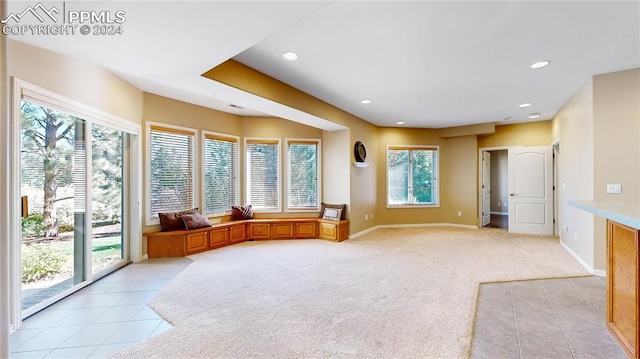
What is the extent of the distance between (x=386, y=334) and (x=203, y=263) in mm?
3049

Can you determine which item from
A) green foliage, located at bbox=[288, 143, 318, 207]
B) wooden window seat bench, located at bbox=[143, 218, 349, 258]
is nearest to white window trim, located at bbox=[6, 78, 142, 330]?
wooden window seat bench, located at bbox=[143, 218, 349, 258]

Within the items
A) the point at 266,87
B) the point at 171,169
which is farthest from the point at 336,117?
the point at 171,169

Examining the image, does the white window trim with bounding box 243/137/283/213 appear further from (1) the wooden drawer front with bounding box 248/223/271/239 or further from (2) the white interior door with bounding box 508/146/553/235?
(2) the white interior door with bounding box 508/146/553/235

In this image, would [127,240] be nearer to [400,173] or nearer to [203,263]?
[203,263]

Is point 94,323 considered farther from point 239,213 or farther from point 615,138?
point 615,138

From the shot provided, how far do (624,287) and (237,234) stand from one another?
530cm

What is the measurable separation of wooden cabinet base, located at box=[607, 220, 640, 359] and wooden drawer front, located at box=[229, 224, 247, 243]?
5.21m

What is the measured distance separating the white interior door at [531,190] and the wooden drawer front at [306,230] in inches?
186

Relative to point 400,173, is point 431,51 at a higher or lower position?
higher

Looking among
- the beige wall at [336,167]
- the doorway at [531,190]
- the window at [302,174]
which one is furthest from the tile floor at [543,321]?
the window at [302,174]

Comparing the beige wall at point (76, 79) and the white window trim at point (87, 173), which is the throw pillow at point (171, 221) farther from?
the beige wall at point (76, 79)

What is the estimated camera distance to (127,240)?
14.3ft

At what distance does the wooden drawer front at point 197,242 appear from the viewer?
477 cm

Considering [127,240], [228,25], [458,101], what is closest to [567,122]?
[458,101]
